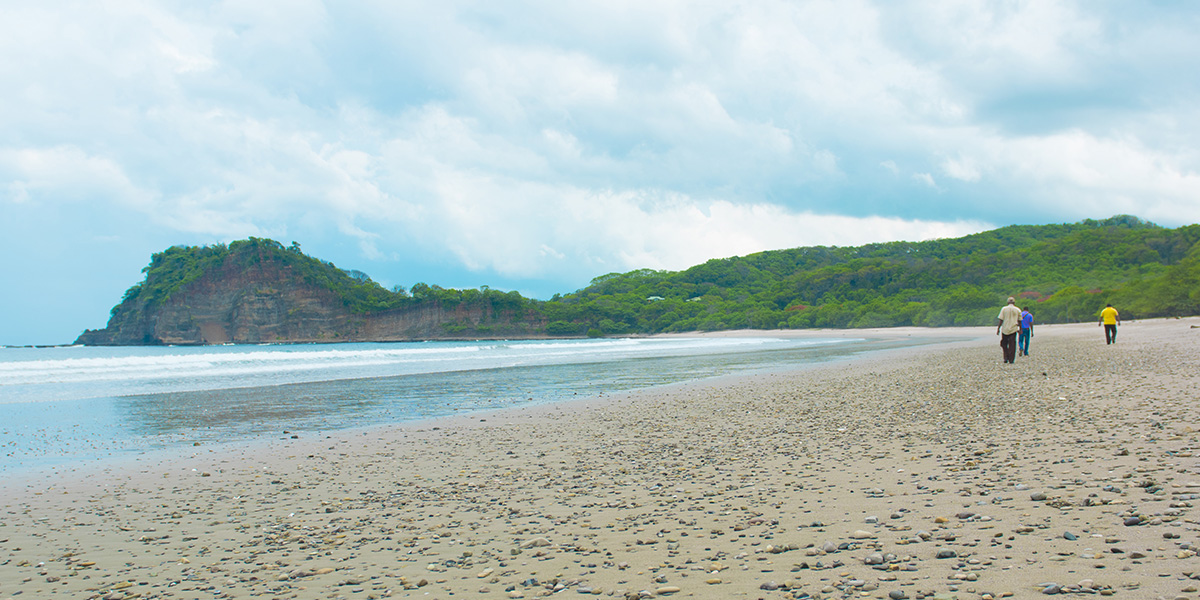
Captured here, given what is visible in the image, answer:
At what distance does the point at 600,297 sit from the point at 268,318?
247 feet

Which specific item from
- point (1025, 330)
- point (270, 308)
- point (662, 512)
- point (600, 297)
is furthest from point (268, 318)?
point (662, 512)

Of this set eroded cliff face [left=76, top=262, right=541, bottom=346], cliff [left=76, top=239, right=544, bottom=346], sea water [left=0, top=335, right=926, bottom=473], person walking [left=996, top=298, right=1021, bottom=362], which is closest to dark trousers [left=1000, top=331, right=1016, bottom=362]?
person walking [left=996, top=298, right=1021, bottom=362]

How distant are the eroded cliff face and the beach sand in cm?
14459

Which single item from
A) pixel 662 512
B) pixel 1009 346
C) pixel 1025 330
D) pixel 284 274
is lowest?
pixel 662 512

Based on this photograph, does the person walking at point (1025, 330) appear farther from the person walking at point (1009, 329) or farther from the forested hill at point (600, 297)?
the forested hill at point (600, 297)

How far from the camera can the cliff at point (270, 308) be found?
140 meters

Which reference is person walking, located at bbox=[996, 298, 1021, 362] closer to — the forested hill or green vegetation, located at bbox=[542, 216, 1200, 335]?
green vegetation, located at bbox=[542, 216, 1200, 335]

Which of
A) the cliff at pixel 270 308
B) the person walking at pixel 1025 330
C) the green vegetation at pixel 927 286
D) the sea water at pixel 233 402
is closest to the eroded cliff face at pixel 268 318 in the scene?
the cliff at pixel 270 308

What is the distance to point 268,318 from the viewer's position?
468 ft

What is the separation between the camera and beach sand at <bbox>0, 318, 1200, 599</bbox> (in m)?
4.07

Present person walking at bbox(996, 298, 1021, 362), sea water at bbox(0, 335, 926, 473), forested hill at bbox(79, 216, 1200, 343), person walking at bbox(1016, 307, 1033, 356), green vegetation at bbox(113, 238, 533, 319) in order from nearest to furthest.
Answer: sea water at bbox(0, 335, 926, 473) < person walking at bbox(996, 298, 1021, 362) < person walking at bbox(1016, 307, 1033, 356) < forested hill at bbox(79, 216, 1200, 343) < green vegetation at bbox(113, 238, 533, 319)

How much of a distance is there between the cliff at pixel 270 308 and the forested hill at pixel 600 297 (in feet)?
0.92

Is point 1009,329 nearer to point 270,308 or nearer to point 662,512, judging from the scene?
point 662,512

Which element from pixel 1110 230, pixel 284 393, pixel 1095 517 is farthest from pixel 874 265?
pixel 1095 517
